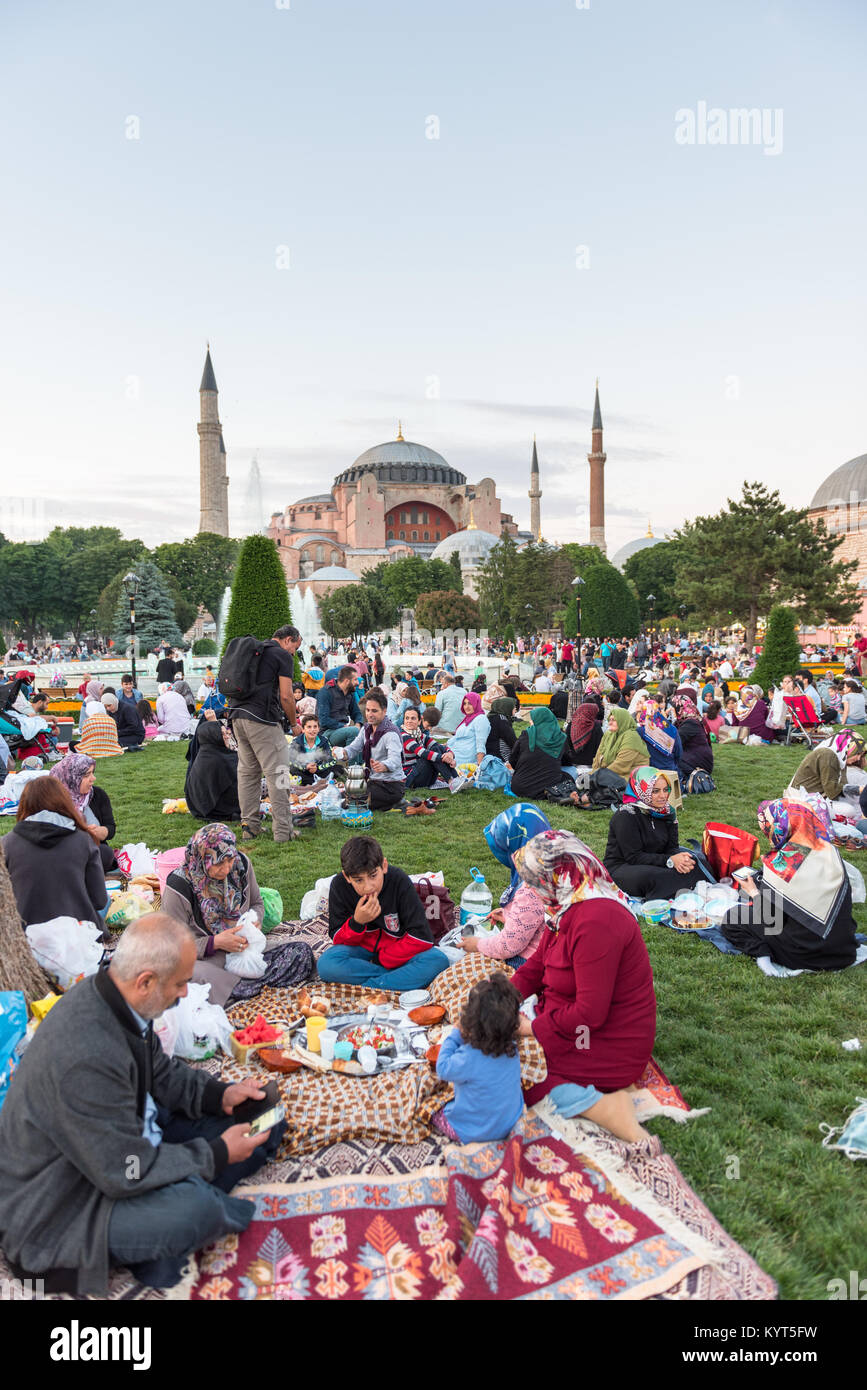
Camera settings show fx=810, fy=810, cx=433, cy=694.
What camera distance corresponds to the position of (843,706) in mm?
12328

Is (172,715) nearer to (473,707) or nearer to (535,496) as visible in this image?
(473,707)

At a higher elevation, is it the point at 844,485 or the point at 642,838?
the point at 844,485

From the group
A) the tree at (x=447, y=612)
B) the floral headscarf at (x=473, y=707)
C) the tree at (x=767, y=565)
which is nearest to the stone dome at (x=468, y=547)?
the tree at (x=447, y=612)

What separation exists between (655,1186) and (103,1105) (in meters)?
1.76

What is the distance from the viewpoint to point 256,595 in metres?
14.8

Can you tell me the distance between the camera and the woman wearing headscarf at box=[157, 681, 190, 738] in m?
12.6

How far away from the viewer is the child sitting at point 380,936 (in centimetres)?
389

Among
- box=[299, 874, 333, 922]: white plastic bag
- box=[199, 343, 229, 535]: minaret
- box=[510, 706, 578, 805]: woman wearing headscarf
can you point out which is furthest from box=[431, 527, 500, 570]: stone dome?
box=[299, 874, 333, 922]: white plastic bag

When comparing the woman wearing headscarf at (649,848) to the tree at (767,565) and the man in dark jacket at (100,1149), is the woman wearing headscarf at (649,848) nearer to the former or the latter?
the man in dark jacket at (100,1149)

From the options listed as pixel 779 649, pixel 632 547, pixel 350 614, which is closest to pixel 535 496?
pixel 632 547

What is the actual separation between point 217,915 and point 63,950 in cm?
71

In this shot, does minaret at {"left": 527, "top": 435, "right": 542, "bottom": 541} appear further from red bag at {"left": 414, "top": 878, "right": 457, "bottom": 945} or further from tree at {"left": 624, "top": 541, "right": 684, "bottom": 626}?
red bag at {"left": 414, "top": 878, "right": 457, "bottom": 945}
